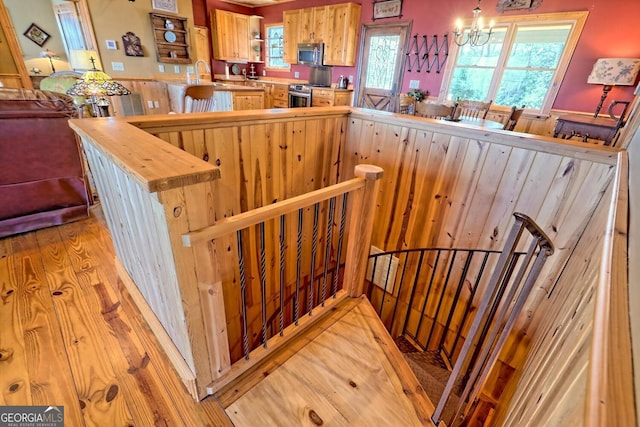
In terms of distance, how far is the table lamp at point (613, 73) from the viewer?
3.30m

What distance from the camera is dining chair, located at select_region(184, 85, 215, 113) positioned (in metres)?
3.61

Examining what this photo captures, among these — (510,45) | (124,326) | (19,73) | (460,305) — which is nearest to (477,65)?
(510,45)

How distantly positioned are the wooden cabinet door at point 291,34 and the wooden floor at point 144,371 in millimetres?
6413

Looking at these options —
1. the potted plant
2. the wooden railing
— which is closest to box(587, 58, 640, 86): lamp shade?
the potted plant

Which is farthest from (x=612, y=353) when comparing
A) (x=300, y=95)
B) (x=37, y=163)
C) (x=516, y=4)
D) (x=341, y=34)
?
(x=341, y=34)

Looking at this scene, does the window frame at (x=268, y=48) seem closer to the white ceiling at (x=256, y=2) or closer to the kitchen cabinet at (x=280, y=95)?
the white ceiling at (x=256, y=2)

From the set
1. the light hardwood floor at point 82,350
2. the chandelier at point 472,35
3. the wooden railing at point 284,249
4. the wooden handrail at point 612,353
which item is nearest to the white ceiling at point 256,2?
the chandelier at point 472,35

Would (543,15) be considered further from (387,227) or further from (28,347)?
(28,347)

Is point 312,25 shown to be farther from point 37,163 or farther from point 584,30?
point 37,163

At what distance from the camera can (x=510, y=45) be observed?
4145 millimetres

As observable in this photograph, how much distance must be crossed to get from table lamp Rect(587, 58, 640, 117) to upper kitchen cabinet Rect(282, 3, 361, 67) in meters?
3.81

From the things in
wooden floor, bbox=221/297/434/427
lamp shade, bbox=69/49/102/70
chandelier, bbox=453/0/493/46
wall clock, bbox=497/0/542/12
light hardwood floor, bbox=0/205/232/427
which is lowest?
wooden floor, bbox=221/297/434/427

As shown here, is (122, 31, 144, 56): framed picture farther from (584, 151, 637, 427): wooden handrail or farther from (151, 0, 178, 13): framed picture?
(584, 151, 637, 427): wooden handrail

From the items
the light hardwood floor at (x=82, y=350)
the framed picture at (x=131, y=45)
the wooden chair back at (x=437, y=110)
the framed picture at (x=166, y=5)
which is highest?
the framed picture at (x=166, y=5)
